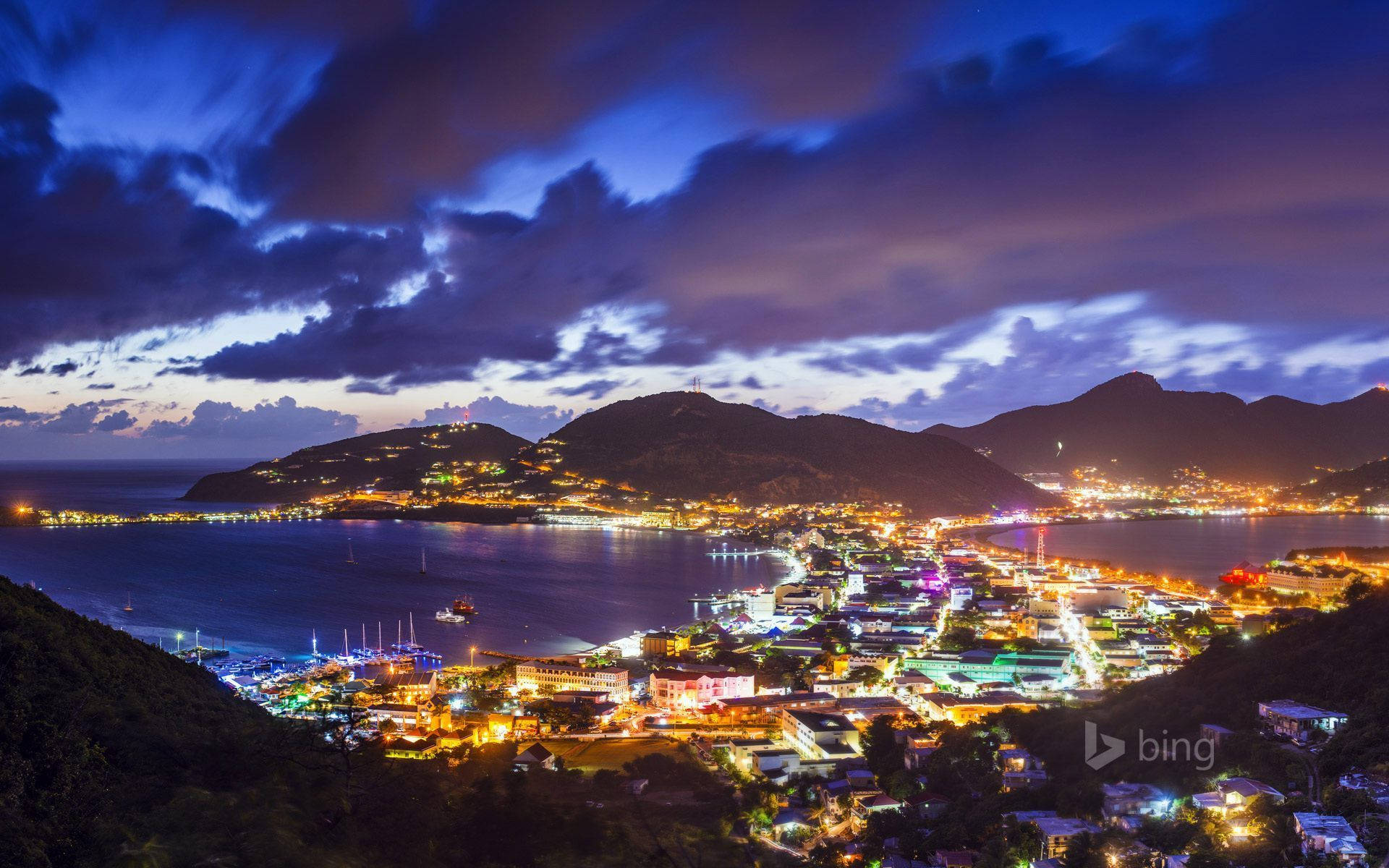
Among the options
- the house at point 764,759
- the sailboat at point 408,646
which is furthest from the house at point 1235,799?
the sailboat at point 408,646

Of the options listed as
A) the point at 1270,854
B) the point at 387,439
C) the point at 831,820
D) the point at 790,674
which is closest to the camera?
the point at 1270,854

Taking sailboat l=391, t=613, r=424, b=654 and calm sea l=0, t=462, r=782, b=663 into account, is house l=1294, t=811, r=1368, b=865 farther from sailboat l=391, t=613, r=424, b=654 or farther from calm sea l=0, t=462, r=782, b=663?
sailboat l=391, t=613, r=424, b=654

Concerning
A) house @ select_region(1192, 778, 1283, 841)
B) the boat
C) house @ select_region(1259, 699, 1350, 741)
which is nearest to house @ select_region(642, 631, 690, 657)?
the boat

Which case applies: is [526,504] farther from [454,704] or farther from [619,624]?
[454,704]

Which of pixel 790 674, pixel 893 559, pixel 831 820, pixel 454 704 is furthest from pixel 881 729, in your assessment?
pixel 893 559

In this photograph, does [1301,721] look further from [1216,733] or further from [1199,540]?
[1199,540]

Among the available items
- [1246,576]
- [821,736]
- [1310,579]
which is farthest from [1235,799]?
[1246,576]
